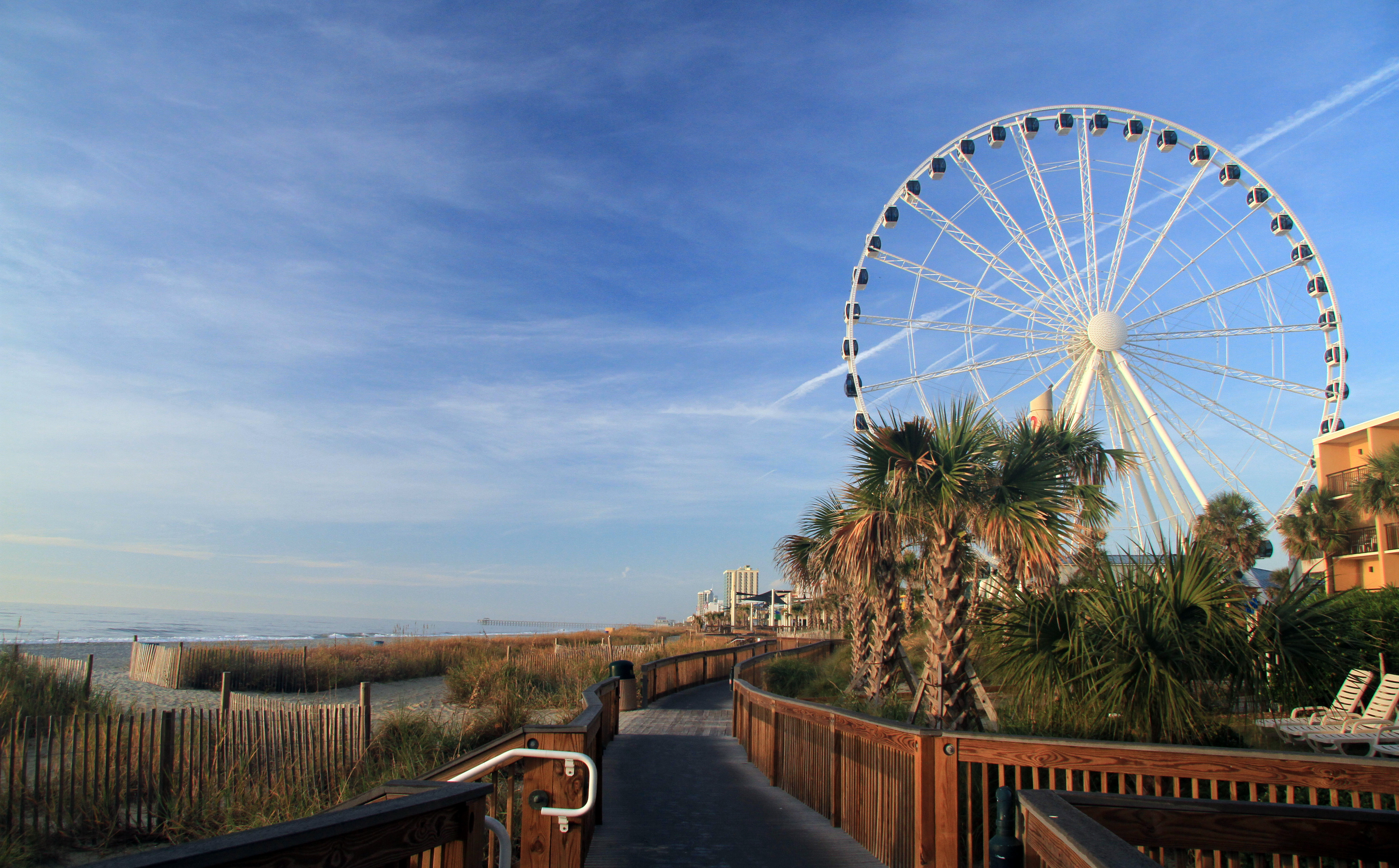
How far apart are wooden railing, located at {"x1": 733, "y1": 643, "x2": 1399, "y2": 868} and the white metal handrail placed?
7.67 ft

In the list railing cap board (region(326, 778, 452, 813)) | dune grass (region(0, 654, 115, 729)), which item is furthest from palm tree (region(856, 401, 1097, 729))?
dune grass (region(0, 654, 115, 729))

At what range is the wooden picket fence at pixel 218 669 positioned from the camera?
2494 centimetres

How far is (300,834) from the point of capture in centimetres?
243

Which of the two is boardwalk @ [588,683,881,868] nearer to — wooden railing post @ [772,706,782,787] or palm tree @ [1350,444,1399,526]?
wooden railing post @ [772,706,782,787]

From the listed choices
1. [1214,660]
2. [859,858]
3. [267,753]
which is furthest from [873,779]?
[267,753]

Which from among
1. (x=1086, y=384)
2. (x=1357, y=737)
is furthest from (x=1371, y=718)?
(x=1086, y=384)

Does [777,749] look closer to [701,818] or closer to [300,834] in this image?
[701,818]

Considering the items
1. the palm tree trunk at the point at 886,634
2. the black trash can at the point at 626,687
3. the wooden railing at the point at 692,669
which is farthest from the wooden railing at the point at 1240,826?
the black trash can at the point at 626,687

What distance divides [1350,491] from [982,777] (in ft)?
118

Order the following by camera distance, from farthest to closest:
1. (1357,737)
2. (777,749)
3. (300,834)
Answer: (777,749) < (1357,737) < (300,834)

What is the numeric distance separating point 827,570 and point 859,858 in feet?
33.5

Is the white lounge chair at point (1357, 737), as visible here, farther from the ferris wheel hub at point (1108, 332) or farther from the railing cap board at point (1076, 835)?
the ferris wheel hub at point (1108, 332)

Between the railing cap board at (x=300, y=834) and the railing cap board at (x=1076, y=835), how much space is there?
6.60 ft

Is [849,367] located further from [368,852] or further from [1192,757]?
[368,852]
